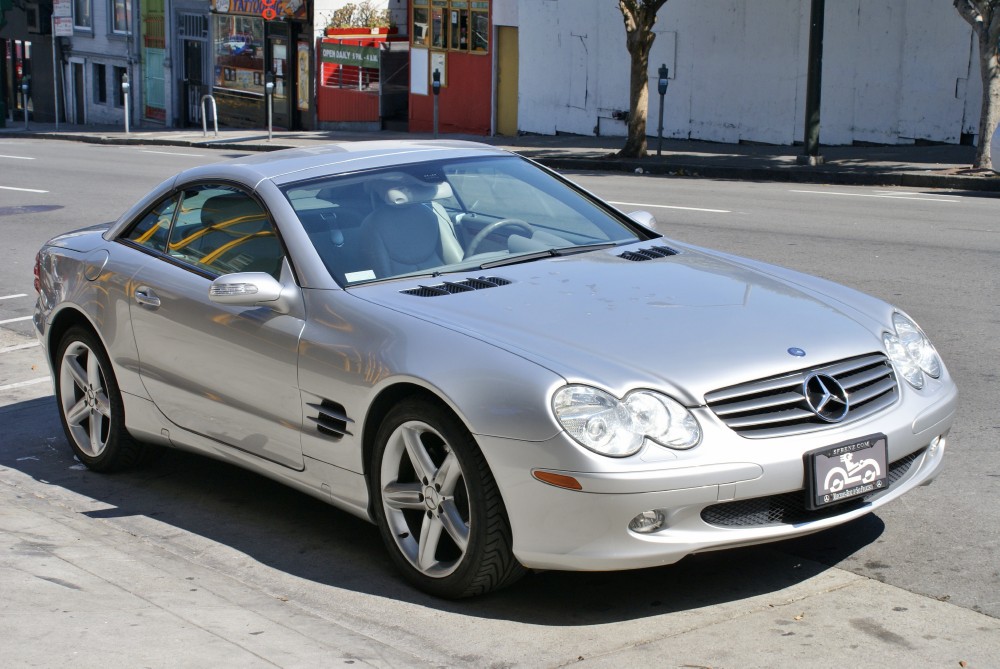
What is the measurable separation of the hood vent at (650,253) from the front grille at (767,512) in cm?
146

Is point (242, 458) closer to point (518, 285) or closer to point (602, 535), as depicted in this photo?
point (518, 285)

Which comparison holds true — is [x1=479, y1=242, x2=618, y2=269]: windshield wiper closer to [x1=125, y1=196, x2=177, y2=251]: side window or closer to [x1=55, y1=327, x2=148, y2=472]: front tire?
[x1=125, y1=196, x2=177, y2=251]: side window

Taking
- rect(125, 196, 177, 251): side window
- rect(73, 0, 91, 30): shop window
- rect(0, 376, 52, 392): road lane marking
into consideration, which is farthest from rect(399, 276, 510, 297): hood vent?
rect(73, 0, 91, 30): shop window

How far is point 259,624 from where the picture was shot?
14.0ft

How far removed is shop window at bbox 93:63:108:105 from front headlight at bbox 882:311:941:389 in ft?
130

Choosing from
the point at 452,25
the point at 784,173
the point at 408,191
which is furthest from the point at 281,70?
the point at 408,191

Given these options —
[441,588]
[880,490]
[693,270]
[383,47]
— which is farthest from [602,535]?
[383,47]

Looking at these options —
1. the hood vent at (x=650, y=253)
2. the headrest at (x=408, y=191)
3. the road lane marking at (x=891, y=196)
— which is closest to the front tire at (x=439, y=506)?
the headrest at (x=408, y=191)

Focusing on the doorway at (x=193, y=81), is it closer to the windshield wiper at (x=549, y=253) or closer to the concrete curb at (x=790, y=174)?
the concrete curb at (x=790, y=174)

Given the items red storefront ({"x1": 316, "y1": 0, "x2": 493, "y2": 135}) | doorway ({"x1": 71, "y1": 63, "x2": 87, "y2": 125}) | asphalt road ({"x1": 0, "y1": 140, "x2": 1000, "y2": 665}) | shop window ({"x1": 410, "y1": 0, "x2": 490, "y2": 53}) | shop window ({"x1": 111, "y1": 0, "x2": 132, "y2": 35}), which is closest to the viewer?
asphalt road ({"x1": 0, "y1": 140, "x2": 1000, "y2": 665})

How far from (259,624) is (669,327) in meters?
1.67

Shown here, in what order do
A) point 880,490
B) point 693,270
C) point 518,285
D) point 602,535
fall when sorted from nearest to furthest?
point 602,535 < point 880,490 < point 518,285 < point 693,270

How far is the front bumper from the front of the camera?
4023mm

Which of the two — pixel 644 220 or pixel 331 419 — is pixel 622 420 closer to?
pixel 331 419
